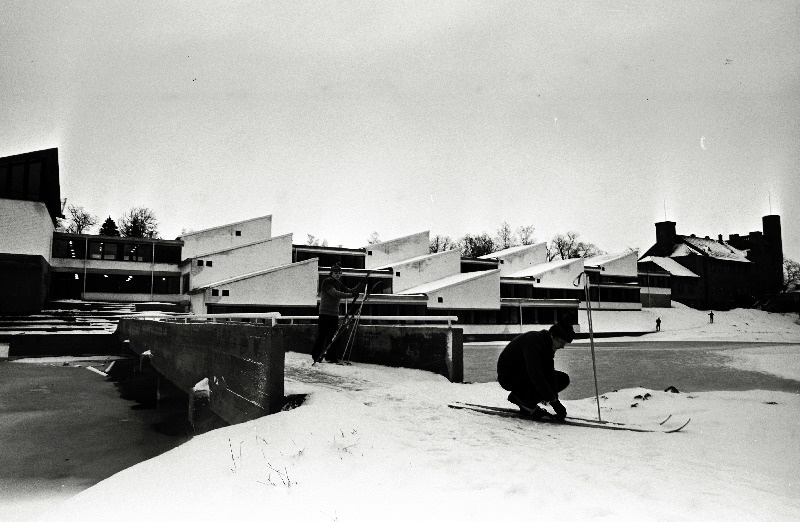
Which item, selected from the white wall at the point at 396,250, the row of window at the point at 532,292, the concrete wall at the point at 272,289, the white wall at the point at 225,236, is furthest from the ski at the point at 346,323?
the white wall at the point at 396,250

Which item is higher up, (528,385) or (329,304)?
(329,304)

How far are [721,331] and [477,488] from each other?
53.9m

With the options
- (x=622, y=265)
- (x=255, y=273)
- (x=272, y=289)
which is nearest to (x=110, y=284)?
(x=255, y=273)

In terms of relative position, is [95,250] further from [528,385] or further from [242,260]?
[528,385]

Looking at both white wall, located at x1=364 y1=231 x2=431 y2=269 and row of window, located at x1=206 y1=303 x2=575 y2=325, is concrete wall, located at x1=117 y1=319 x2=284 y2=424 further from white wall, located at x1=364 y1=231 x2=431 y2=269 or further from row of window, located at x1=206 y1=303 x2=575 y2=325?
white wall, located at x1=364 y1=231 x2=431 y2=269

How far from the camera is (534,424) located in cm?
633

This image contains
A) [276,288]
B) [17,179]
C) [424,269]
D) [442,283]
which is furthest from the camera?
[424,269]

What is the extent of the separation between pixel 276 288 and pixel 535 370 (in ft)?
111

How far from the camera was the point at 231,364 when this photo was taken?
8.23 metres

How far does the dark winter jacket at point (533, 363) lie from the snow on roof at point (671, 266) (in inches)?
2669

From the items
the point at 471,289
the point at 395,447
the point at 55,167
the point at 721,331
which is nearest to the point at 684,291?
the point at 721,331

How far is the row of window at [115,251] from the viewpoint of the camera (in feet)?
139

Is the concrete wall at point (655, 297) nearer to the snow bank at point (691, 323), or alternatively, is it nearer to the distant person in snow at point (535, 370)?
the snow bank at point (691, 323)

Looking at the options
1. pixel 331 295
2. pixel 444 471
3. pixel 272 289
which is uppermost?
pixel 272 289
